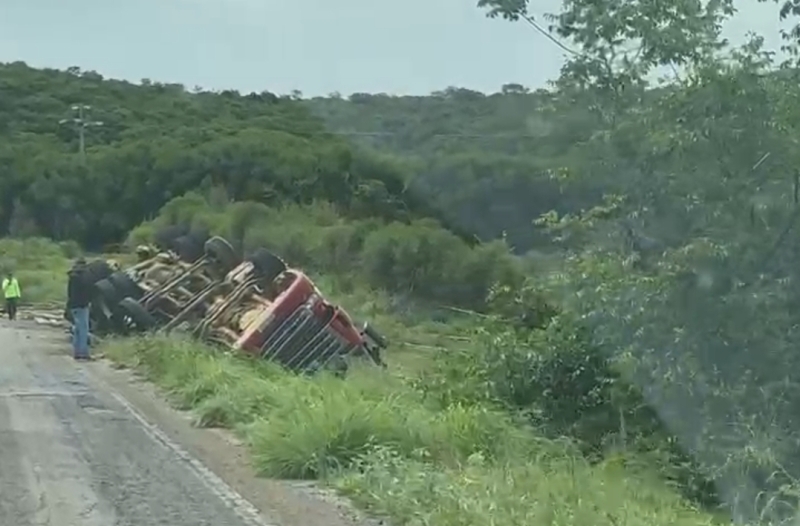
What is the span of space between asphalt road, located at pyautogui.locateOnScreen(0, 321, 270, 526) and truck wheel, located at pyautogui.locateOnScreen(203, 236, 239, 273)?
8230 mm

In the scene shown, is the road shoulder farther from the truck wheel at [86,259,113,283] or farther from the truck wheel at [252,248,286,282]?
the truck wheel at [86,259,113,283]

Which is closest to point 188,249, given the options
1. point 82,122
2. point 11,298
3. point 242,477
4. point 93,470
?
point 11,298

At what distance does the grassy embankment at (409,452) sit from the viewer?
34.1 feet

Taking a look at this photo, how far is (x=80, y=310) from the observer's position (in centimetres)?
2584

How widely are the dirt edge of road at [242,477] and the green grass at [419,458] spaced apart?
17cm

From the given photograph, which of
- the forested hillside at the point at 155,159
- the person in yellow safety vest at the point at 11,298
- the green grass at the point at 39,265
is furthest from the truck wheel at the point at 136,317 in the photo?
the green grass at the point at 39,265

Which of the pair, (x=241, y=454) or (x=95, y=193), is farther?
(x=95, y=193)

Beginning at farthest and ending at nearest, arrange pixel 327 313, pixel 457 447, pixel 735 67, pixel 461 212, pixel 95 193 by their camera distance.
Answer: pixel 95 193 < pixel 461 212 < pixel 327 313 < pixel 735 67 < pixel 457 447

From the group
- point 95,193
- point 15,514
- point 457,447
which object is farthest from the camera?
point 95,193

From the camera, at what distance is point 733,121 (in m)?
16.0

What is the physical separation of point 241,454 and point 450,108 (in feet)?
78.9

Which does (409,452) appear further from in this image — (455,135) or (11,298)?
(11,298)

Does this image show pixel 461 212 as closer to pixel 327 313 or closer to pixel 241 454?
pixel 327 313

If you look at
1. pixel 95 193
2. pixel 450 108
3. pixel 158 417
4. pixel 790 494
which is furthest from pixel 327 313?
pixel 95 193
